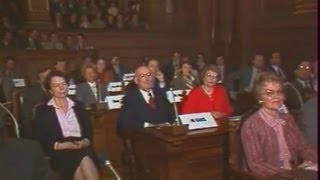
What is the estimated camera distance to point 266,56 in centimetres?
1058

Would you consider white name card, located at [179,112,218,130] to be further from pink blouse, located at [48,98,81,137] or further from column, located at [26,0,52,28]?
column, located at [26,0,52,28]

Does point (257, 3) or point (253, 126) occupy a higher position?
point (257, 3)

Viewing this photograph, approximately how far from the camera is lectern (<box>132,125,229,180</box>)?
14.4 ft

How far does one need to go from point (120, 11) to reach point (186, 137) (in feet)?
25.3

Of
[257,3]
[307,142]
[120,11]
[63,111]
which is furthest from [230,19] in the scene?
[307,142]

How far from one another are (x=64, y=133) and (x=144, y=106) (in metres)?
0.77

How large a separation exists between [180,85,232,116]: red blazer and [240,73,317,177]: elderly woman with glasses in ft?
6.17

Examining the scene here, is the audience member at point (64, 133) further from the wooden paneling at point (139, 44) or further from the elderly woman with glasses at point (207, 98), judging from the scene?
the wooden paneling at point (139, 44)

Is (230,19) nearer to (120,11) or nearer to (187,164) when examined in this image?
(120,11)

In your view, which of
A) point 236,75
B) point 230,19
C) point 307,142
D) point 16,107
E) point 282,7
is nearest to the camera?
point 307,142

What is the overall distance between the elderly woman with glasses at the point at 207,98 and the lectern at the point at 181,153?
2.78ft

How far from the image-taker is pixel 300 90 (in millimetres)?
6984

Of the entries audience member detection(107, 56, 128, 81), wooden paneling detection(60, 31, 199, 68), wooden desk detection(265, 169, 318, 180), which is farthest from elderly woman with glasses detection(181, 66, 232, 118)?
wooden paneling detection(60, 31, 199, 68)

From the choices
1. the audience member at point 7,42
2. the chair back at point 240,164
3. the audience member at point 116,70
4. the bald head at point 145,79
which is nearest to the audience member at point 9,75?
the audience member at point 7,42
